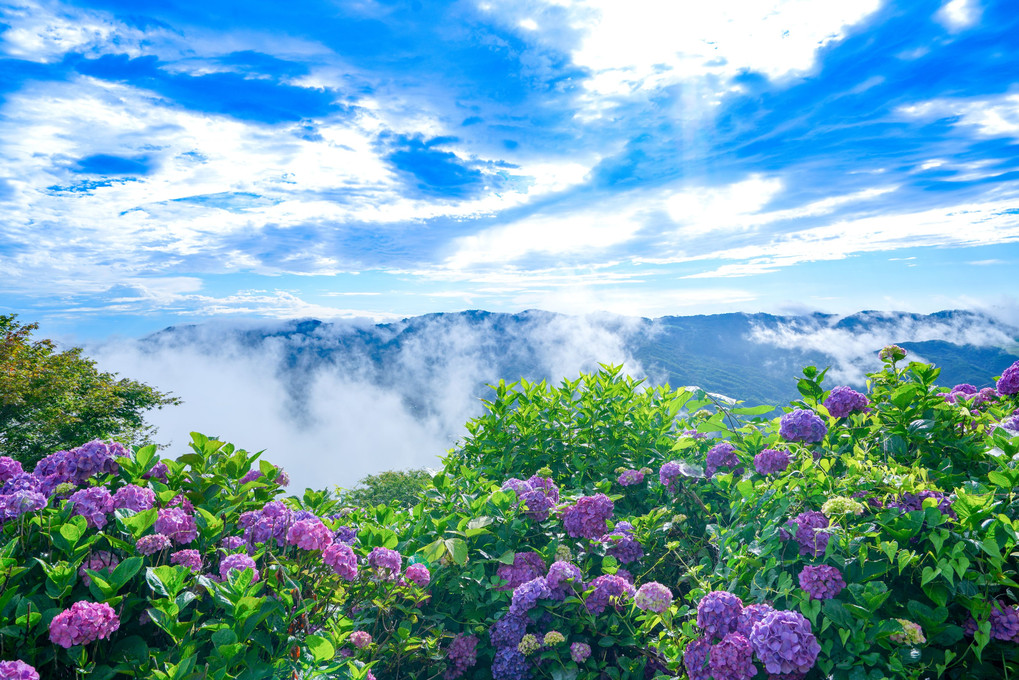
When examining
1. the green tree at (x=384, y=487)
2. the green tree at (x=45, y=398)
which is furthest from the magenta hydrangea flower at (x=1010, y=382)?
the green tree at (x=45, y=398)

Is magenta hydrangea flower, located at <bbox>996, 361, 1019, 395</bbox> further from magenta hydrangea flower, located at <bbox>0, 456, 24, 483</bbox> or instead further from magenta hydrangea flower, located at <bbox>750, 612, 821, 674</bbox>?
magenta hydrangea flower, located at <bbox>0, 456, 24, 483</bbox>

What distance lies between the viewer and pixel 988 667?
1.97 metres

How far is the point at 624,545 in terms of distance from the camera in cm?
304

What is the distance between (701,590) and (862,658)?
63 cm

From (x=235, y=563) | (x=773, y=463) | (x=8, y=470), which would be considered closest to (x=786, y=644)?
(x=773, y=463)

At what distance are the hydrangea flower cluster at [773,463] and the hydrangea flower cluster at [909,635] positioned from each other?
2.82ft

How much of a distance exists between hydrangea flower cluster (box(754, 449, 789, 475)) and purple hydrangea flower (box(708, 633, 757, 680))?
93cm

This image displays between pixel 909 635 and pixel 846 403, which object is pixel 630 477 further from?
pixel 909 635

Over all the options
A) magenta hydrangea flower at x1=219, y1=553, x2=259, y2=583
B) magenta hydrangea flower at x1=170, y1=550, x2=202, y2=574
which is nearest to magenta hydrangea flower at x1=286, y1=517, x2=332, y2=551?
magenta hydrangea flower at x1=219, y1=553, x2=259, y2=583

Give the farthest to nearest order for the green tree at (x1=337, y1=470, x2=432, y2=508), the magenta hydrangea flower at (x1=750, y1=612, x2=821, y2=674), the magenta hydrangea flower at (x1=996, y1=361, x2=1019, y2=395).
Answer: the green tree at (x1=337, y1=470, x2=432, y2=508) → the magenta hydrangea flower at (x1=996, y1=361, x2=1019, y2=395) → the magenta hydrangea flower at (x1=750, y1=612, x2=821, y2=674)

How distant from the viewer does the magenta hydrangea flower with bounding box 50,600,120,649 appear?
182 cm

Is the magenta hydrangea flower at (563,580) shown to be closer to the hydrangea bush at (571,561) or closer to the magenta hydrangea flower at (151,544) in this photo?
the hydrangea bush at (571,561)

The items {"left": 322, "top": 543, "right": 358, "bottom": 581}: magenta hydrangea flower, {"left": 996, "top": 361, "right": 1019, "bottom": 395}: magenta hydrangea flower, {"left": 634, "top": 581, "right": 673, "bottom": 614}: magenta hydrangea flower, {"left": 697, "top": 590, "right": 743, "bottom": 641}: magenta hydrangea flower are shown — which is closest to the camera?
{"left": 697, "top": 590, "right": 743, "bottom": 641}: magenta hydrangea flower

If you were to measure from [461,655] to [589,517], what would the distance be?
0.95 metres
